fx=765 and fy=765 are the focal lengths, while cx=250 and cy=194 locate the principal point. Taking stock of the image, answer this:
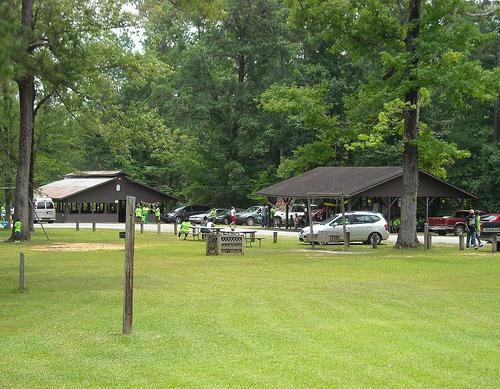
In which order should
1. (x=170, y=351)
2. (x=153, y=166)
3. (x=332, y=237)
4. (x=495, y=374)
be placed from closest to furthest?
(x=495, y=374) → (x=170, y=351) → (x=332, y=237) → (x=153, y=166)

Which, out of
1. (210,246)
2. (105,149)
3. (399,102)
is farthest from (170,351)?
(105,149)

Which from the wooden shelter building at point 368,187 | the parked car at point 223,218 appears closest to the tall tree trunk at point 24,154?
the wooden shelter building at point 368,187

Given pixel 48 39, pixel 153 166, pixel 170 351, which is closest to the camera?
pixel 170 351

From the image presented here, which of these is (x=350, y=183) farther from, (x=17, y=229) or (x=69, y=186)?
(x=69, y=186)

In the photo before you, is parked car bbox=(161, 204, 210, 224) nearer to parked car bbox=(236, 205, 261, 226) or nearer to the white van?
parked car bbox=(236, 205, 261, 226)

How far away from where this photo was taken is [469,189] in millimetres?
57594

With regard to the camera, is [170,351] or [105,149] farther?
[105,149]

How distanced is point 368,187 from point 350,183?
8.76 ft

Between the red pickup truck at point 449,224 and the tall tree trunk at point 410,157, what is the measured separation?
16169 mm

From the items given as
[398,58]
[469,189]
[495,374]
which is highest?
[398,58]

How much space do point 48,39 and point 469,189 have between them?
1453 inches

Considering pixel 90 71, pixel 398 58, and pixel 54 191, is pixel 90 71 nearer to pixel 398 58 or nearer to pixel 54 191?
pixel 398 58

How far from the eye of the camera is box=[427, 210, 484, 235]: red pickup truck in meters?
46.9

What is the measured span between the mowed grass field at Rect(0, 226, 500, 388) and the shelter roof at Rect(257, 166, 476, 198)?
23.4 meters
